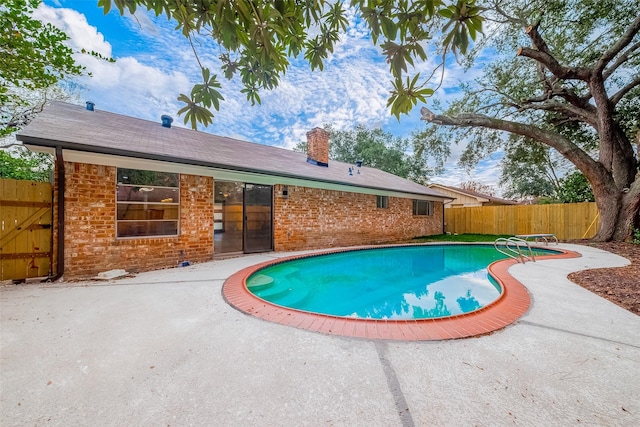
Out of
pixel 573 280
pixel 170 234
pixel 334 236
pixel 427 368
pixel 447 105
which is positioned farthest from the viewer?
pixel 447 105

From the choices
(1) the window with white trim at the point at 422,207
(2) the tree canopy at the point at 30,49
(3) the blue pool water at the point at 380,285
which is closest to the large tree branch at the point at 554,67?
(3) the blue pool water at the point at 380,285

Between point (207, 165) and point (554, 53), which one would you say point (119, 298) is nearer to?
point (207, 165)

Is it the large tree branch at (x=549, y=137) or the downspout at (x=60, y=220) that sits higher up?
the large tree branch at (x=549, y=137)

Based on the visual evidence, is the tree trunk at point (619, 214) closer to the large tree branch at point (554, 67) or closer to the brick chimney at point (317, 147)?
the large tree branch at point (554, 67)

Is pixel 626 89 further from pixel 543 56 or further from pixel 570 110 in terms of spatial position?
pixel 543 56

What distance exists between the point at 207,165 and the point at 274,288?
11.8ft

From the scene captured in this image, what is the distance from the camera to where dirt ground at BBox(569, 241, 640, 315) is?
3.80 metres

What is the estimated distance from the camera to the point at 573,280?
4953mm

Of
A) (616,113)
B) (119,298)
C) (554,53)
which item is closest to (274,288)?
(119,298)

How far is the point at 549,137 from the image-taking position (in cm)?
1059

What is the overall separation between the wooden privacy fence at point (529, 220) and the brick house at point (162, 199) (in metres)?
9.38

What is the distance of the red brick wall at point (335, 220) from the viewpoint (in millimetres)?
9008

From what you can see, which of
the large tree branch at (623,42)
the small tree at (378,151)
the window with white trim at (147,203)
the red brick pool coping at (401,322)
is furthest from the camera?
the small tree at (378,151)

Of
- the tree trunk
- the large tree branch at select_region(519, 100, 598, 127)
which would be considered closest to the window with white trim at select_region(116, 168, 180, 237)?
the large tree branch at select_region(519, 100, 598, 127)
